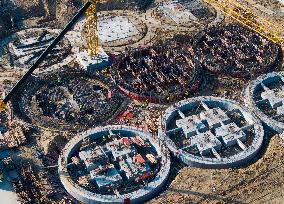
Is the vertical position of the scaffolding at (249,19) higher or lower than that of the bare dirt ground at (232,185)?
higher

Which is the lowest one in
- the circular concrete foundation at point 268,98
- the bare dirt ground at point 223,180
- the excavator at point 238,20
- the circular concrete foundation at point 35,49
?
the bare dirt ground at point 223,180

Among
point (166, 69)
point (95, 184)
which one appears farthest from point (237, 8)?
point (95, 184)

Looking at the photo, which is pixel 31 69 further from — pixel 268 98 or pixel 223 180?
pixel 268 98

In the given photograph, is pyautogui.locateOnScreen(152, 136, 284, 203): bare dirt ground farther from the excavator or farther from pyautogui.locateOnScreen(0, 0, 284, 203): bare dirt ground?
the excavator

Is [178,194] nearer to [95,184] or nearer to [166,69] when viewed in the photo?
[95,184]

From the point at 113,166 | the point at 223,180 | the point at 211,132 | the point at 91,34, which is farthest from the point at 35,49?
the point at 223,180

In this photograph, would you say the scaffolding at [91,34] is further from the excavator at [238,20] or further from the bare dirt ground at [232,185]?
the bare dirt ground at [232,185]

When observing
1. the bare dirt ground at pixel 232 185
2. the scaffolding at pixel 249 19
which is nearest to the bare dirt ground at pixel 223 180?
the bare dirt ground at pixel 232 185
